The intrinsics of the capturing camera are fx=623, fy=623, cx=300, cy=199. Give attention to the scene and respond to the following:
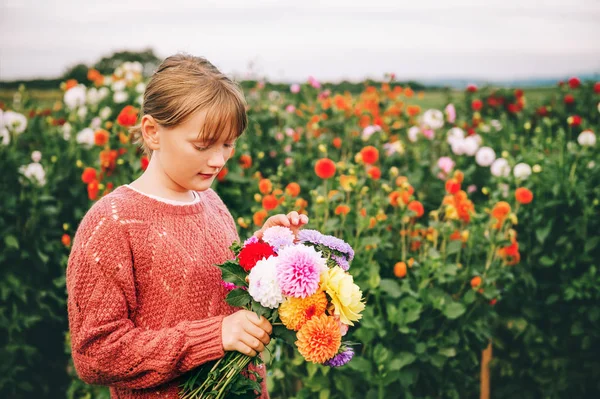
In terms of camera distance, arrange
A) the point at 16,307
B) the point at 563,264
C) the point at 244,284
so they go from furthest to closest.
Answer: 1. the point at 16,307
2. the point at 563,264
3. the point at 244,284

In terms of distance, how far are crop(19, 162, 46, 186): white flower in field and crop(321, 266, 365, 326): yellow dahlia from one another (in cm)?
246

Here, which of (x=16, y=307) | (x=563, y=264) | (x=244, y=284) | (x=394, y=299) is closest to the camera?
(x=244, y=284)

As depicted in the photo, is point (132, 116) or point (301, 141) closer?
point (132, 116)

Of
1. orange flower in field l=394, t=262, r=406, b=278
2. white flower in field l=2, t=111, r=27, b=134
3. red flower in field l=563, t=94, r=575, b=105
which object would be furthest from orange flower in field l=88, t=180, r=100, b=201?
red flower in field l=563, t=94, r=575, b=105

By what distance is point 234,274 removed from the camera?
4.56ft

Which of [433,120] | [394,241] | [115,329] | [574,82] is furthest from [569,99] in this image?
[115,329]

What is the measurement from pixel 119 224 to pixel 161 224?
11 centimetres

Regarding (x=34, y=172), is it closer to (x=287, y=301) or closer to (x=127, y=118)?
(x=127, y=118)

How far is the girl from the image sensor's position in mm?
1370

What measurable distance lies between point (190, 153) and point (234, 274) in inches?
11.5

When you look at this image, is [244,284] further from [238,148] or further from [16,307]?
[16,307]

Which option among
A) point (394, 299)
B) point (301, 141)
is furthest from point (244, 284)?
point (301, 141)

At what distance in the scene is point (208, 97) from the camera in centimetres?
141

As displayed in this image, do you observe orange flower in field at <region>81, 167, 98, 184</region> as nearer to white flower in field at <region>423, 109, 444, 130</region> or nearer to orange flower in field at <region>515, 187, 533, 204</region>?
orange flower in field at <region>515, 187, 533, 204</region>
